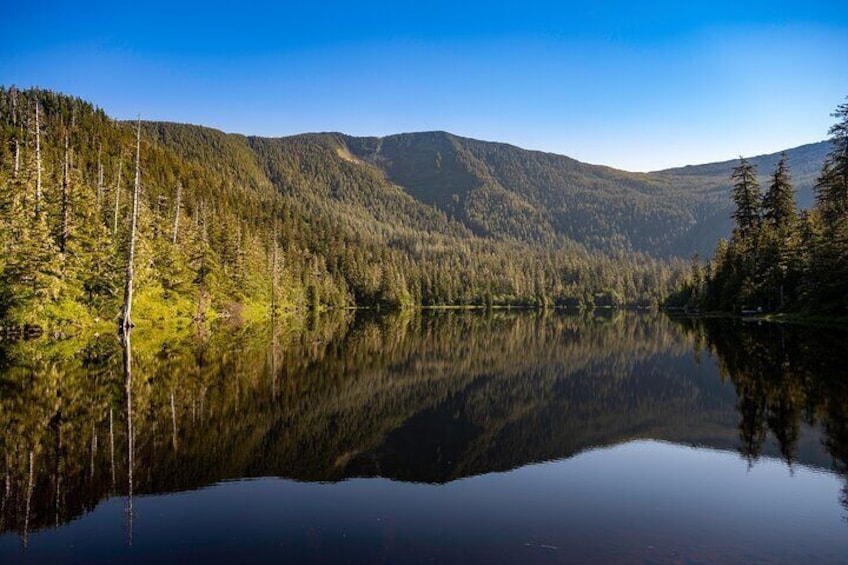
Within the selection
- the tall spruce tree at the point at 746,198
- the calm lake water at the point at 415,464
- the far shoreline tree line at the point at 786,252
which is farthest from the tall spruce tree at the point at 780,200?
the calm lake water at the point at 415,464

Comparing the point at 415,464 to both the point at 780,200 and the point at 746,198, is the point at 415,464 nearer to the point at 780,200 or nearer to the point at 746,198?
the point at 780,200

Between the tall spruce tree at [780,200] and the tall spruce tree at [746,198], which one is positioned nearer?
the tall spruce tree at [780,200]

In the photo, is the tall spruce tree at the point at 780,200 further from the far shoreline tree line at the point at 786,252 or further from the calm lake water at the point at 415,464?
the calm lake water at the point at 415,464

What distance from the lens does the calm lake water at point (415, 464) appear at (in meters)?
9.37

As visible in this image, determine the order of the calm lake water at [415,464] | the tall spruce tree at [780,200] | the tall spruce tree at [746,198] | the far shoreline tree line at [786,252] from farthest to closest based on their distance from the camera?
the tall spruce tree at [746,198] < the tall spruce tree at [780,200] < the far shoreline tree line at [786,252] < the calm lake water at [415,464]

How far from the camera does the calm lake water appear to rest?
30.7 feet

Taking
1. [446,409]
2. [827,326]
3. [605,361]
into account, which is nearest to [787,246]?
[827,326]

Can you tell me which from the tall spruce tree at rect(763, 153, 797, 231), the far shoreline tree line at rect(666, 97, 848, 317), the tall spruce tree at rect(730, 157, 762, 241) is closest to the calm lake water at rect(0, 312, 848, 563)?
the far shoreline tree line at rect(666, 97, 848, 317)

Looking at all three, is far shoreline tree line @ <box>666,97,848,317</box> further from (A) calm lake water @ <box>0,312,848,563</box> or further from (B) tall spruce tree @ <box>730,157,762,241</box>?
(A) calm lake water @ <box>0,312,848,563</box>

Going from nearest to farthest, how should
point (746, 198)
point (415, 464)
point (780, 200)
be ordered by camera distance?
point (415, 464)
point (780, 200)
point (746, 198)

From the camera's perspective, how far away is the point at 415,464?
1470 centimetres

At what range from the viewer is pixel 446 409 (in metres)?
23.1

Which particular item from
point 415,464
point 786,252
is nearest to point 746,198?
point 786,252

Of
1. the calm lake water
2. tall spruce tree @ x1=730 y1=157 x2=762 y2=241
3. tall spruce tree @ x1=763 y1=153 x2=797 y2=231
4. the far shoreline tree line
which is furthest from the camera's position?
tall spruce tree @ x1=730 y1=157 x2=762 y2=241
